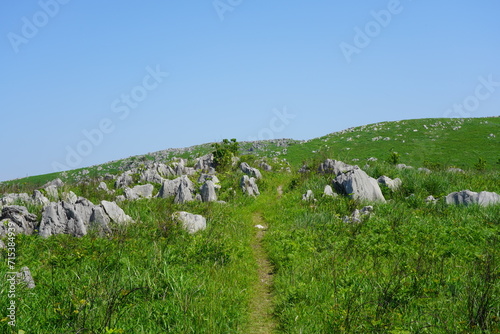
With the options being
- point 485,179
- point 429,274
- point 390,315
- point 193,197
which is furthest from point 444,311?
point 485,179

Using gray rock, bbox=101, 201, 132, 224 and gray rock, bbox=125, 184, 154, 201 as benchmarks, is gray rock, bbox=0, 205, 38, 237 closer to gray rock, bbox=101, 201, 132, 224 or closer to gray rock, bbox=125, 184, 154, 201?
gray rock, bbox=101, 201, 132, 224

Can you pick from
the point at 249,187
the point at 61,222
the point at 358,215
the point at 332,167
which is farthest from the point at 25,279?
the point at 332,167

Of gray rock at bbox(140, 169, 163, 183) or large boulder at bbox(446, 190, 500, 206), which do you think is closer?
large boulder at bbox(446, 190, 500, 206)

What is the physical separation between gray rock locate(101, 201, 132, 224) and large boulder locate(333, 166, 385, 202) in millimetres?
9442

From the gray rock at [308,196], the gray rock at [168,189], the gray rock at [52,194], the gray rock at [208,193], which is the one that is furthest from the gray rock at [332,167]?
the gray rock at [52,194]

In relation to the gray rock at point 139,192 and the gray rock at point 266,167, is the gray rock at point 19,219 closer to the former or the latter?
the gray rock at point 139,192

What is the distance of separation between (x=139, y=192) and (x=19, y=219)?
699 centimetres

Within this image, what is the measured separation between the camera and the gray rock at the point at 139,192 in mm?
16797

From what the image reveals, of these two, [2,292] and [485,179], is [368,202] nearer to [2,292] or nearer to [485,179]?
[485,179]

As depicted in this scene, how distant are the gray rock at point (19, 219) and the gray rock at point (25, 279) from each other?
4.00 metres

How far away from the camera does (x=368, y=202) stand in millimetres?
14477

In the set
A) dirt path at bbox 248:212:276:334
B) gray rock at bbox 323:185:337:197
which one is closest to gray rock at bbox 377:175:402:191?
gray rock at bbox 323:185:337:197

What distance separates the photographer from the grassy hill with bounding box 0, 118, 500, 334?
5695 millimetres

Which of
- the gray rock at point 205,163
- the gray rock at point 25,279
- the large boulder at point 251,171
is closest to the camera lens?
the gray rock at point 25,279
